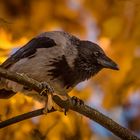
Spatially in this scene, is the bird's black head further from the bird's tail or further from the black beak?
the bird's tail

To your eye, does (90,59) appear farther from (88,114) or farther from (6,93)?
(88,114)

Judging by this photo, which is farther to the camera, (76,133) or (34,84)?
(76,133)

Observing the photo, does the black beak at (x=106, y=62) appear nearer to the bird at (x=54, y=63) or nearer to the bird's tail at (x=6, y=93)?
the bird at (x=54, y=63)

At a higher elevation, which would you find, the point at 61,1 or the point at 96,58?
the point at 61,1

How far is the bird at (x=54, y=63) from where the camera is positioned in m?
5.80

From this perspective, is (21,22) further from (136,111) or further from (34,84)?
(34,84)

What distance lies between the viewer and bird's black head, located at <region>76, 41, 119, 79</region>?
5922mm

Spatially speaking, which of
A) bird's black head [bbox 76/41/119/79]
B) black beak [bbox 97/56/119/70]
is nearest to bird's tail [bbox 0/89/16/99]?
bird's black head [bbox 76/41/119/79]

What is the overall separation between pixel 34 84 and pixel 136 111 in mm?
3571

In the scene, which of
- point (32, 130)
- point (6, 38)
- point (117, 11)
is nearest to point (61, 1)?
point (117, 11)

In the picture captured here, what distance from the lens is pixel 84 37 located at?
7820mm

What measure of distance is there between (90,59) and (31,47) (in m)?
0.49

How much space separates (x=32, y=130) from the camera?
17.6 ft

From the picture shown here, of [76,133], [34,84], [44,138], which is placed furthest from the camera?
[76,133]
